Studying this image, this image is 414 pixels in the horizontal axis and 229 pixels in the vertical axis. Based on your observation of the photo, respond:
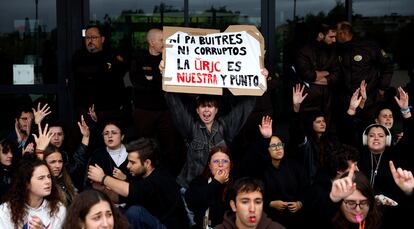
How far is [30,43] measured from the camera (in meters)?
8.96

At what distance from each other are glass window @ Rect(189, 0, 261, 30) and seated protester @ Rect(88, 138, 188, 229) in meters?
2.95

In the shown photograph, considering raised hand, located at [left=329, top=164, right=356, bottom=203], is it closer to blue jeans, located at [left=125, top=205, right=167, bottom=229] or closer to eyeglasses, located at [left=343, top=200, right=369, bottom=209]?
eyeglasses, located at [left=343, top=200, right=369, bottom=209]

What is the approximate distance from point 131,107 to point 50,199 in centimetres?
292

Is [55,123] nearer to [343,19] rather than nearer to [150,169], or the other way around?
[150,169]

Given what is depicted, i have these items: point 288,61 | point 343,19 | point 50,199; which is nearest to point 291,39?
point 288,61

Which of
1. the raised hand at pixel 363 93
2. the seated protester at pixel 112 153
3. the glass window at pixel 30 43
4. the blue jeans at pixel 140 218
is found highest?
the glass window at pixel 30 43

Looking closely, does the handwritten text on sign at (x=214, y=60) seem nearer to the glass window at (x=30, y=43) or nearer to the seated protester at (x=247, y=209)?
the glass window at (x=30, y=43)

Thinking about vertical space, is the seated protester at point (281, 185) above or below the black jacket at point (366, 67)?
below

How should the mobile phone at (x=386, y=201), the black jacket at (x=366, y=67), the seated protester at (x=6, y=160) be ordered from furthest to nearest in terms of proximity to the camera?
1. the black jacket at (x=366, y=67)
2. the seated protester at (x=6, y=160)
3. the mobile phone at (x=386, y=201)

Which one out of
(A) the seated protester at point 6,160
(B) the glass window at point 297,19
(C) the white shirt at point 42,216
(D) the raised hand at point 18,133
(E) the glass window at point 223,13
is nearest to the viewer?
(C) the white shirt at point 42,216

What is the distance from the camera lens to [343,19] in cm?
886

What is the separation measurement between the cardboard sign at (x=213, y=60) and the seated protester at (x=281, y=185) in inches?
30.6

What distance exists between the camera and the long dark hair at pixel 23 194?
600cm

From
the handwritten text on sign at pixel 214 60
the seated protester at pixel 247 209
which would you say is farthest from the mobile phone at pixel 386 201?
the handwritten text on sign at pixel 214 60
